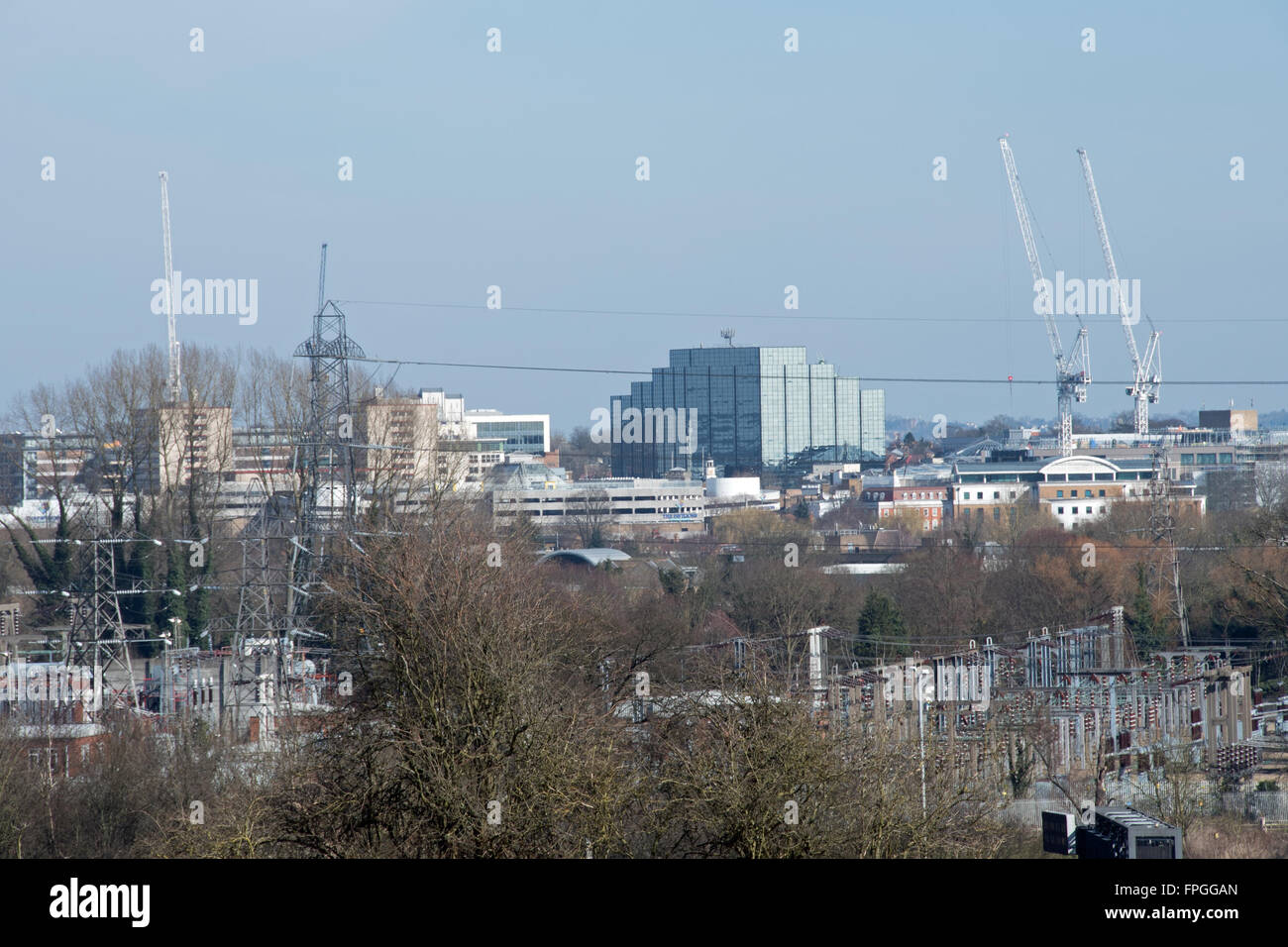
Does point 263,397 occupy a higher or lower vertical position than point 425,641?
higher

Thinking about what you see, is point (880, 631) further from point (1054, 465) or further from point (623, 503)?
point (1054, 465)

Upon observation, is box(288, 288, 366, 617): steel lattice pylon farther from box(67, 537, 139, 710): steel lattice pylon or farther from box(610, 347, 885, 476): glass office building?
box(610, 347, 885, 476): glass office building

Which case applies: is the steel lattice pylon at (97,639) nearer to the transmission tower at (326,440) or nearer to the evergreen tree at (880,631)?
the transmission tower at (326,440)

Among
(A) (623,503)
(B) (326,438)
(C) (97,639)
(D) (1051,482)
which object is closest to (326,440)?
(B) (326,438)

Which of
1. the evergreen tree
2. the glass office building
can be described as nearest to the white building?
the glass office building
